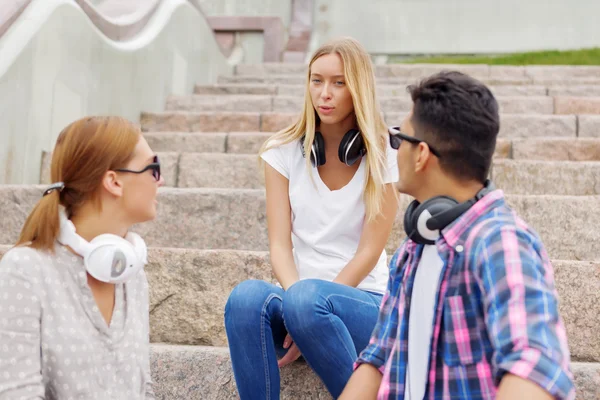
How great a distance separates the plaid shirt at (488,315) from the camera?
4.20 ft

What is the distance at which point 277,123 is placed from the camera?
4938 mm

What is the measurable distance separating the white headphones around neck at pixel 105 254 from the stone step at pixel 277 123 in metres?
3.33

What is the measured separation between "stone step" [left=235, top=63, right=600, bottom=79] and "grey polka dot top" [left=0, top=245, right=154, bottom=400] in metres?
4.90

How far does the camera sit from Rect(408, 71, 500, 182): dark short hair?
150 centimetres

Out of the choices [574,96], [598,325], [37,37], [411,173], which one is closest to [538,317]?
[411,173]

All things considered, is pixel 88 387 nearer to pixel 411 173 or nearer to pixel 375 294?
pixel 411 173

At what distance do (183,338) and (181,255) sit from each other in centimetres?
28

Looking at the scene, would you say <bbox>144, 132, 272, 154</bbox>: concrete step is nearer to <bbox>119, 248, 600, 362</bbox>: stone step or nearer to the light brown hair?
<bbox>119, 248, 600, 362</bbox>: stone step

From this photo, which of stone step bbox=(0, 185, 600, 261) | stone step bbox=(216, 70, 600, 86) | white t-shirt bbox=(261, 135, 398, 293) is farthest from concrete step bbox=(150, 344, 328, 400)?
stone step bbox=(216, 70, 600, 86)

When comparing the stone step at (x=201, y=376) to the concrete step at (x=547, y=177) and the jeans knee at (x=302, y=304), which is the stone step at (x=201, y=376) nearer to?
the jeans knee at (x=302, y=304)

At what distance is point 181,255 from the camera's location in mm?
2693

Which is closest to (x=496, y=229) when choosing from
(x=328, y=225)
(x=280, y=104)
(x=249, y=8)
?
(x=328, y=225)

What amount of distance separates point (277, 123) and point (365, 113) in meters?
2.50

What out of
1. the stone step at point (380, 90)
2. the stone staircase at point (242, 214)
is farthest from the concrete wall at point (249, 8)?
the stone staircase at point (242, 214)
